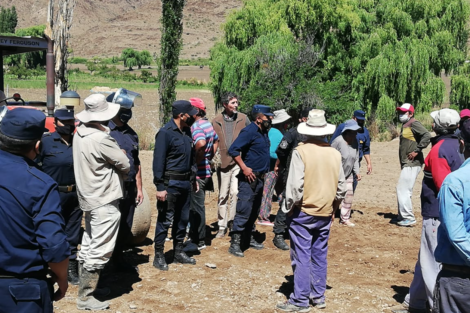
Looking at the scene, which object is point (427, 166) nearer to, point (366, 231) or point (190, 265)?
point (190, 265)

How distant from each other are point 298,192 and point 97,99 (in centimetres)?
213

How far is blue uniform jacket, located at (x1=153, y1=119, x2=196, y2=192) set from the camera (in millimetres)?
6336

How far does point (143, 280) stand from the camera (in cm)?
633

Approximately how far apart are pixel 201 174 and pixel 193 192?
0.93 ft

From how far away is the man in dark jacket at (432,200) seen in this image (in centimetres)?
515

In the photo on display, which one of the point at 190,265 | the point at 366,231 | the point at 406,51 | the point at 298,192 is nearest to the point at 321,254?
the point at 298,192

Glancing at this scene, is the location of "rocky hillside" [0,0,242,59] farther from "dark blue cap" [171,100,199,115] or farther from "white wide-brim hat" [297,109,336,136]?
"white wide-brim hat" [297,109,336,136]

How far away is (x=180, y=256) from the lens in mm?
6879

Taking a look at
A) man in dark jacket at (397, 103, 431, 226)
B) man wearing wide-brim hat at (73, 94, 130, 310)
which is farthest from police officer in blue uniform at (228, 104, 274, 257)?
man in dark jacket at (397, 103, 431, 226)

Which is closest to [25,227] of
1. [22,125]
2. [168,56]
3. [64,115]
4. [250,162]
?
[22,125]

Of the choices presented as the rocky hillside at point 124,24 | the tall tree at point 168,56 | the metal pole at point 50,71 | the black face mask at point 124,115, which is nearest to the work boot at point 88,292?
the black face mask at point 124,115

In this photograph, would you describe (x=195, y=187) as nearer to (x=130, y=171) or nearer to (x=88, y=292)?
(x=130, y=171)

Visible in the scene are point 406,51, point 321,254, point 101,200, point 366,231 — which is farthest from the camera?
point 406,51

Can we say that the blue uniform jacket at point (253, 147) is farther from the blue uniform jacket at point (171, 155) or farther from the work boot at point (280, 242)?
the work boot at point (280, 242)
